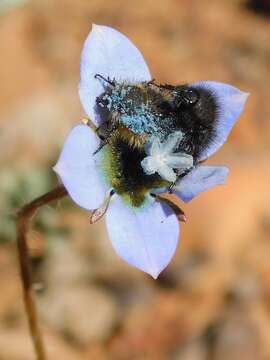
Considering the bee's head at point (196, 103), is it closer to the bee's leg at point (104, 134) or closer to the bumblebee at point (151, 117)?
the bumblebee at point (151, 117)

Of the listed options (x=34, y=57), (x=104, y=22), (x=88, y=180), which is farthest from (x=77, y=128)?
(x=104, y=22)

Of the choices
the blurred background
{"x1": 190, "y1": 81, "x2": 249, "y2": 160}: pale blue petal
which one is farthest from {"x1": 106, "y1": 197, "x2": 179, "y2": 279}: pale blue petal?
the blurred background

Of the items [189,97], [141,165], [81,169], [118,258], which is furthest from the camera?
[118,258]

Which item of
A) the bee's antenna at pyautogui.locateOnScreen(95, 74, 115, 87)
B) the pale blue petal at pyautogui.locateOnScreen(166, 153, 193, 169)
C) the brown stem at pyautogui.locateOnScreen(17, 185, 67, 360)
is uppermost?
the bee's antenna at pyautogui.locateOnScreen(95, 74, 115, 87)

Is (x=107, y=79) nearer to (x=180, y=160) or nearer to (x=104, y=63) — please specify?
(x=104, y=63)

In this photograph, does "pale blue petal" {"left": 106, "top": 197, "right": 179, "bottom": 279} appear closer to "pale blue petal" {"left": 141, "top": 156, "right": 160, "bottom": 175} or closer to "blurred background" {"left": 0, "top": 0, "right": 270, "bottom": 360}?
"pale blue petal" {"left": 141, "top": 156, "right": 160, "bottom": 175}

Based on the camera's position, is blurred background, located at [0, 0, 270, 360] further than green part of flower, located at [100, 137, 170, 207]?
Yes

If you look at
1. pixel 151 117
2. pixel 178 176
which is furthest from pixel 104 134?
pixel 178 176
